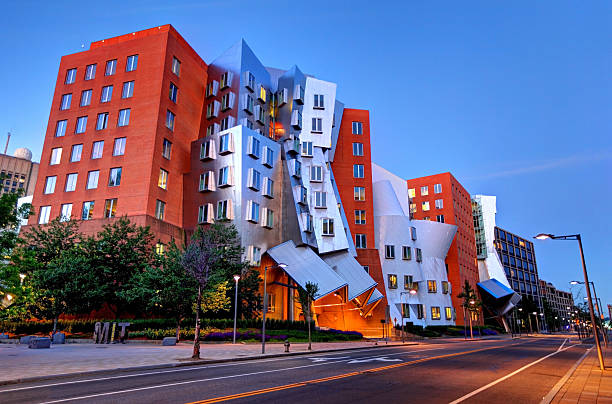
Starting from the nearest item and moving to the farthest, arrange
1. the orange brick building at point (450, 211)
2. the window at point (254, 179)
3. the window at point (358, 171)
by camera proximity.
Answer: the window at point (254, 179) < the window at point (358, 171) < the orange brick building at point (450, 211)

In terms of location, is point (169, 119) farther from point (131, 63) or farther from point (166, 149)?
point (131, 63)

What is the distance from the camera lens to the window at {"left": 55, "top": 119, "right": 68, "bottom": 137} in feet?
171

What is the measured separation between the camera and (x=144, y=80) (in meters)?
50.4

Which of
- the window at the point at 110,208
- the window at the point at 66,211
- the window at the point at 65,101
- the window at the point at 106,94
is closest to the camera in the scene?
the window at the point at 110,208

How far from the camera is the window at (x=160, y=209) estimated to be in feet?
151

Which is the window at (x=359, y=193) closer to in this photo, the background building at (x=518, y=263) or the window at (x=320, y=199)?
the window at (x=320, y=199)

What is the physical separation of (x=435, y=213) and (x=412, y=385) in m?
86.6

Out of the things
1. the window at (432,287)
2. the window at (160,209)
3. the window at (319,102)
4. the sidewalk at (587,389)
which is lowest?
the sidewalk at (587,389)

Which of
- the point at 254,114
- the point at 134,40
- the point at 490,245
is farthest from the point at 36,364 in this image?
the point at 490,245

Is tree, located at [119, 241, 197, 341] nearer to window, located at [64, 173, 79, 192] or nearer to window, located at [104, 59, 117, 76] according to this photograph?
window, located at [64, 173, 79, 192]

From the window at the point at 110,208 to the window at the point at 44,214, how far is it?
8418mm

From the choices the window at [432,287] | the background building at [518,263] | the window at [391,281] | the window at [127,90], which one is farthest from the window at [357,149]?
the background building at [518,263]

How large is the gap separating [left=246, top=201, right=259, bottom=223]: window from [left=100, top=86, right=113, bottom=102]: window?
2356 centimetres

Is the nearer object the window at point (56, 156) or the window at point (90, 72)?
the window at point (56, 156)
